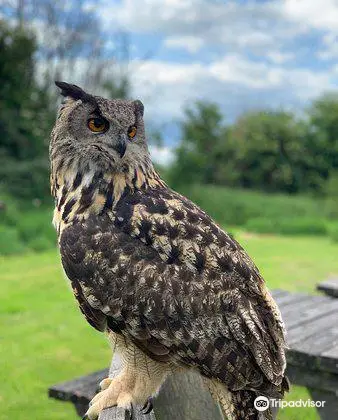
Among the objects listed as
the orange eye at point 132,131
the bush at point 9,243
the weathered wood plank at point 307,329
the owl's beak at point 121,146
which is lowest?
the bush at point 9,243

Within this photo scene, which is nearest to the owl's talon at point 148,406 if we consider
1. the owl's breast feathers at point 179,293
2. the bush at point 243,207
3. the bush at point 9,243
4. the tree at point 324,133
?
the owl's breast feathers at point 179,293

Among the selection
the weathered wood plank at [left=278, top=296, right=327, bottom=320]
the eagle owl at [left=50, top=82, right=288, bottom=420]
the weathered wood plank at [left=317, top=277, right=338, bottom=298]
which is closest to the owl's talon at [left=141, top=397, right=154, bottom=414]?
the eagle owl at [left=50, top=82, right=288, bottom=420]

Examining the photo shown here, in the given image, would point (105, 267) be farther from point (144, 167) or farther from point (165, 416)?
point (165, 416)

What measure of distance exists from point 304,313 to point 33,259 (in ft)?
18.9

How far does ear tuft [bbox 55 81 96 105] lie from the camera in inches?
92.4

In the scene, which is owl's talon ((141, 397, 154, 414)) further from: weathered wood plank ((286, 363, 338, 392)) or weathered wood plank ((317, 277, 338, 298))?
weathered wood plank ((317, 277, 338, 298))

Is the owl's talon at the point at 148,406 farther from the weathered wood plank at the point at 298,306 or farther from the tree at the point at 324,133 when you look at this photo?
the tree at the point at 324,133

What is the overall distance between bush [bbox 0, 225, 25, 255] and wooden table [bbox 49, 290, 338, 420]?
599 cm

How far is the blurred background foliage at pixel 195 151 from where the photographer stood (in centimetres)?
1259

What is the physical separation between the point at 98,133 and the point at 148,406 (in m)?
1.04

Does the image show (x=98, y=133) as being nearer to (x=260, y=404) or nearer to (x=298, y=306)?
(x=260, y=404)

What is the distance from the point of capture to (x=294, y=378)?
10.0 feet

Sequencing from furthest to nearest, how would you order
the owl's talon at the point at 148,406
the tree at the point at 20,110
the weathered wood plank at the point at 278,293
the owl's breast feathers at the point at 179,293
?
the tree at the point at 20,110 < the weathered wood plank at the point at 278,293 < the owl's talon at the point at 148,406 < the owl's breast feathers at the point at 179,293

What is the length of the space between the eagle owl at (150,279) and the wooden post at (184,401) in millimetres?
78
